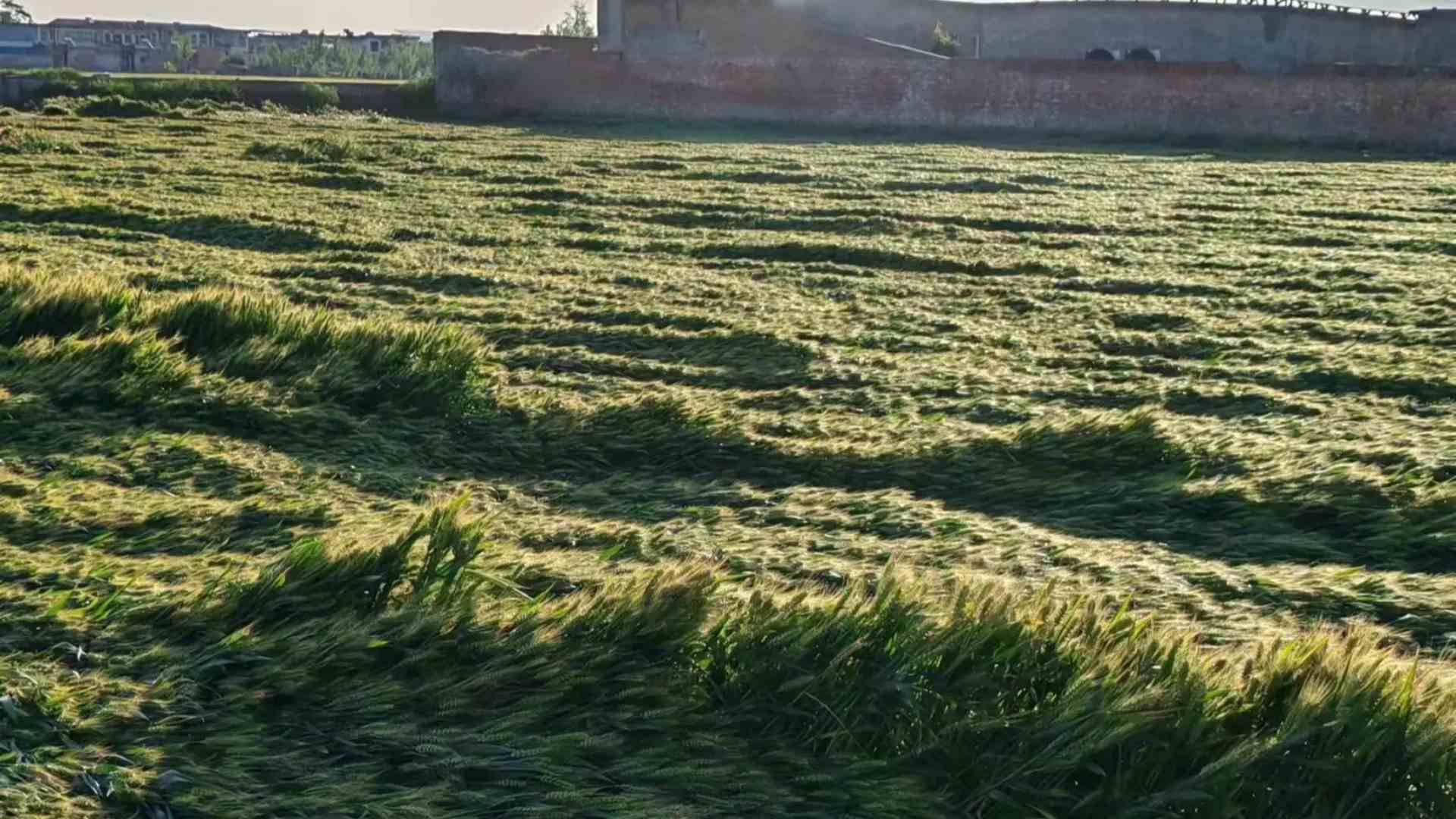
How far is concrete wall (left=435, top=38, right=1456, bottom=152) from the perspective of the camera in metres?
31.0

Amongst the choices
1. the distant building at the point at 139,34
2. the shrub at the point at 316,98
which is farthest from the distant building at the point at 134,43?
the shrub at the point at 316,98

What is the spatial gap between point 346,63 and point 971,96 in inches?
2549

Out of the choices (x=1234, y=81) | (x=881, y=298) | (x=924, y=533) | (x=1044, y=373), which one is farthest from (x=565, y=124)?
(x=924, y=533)

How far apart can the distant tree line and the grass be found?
2950 inches

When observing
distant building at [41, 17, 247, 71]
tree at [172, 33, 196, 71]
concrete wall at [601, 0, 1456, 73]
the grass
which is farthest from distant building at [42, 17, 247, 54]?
the grass

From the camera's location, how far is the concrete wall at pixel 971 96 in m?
31.0

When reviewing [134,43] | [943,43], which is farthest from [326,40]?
[943,43]

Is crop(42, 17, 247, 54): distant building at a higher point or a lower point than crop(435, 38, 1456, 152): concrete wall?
higher

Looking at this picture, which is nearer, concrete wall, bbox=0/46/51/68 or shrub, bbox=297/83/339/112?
shrub, bbox=297/83/339/112

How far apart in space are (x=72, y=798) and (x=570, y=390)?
15.7ft

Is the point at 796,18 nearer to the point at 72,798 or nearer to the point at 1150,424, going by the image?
the point at 1150,424

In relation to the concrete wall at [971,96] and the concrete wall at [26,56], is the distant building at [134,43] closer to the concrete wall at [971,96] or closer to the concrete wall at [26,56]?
the concrete wall at [26,56]

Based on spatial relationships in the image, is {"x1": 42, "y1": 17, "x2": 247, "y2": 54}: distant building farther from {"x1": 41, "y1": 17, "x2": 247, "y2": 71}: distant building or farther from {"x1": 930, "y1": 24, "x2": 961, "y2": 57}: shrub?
{"x1": 930, "y1": 24, "x2": 961, "y2": 57}: shrub

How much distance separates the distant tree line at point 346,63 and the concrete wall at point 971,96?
44900mm
